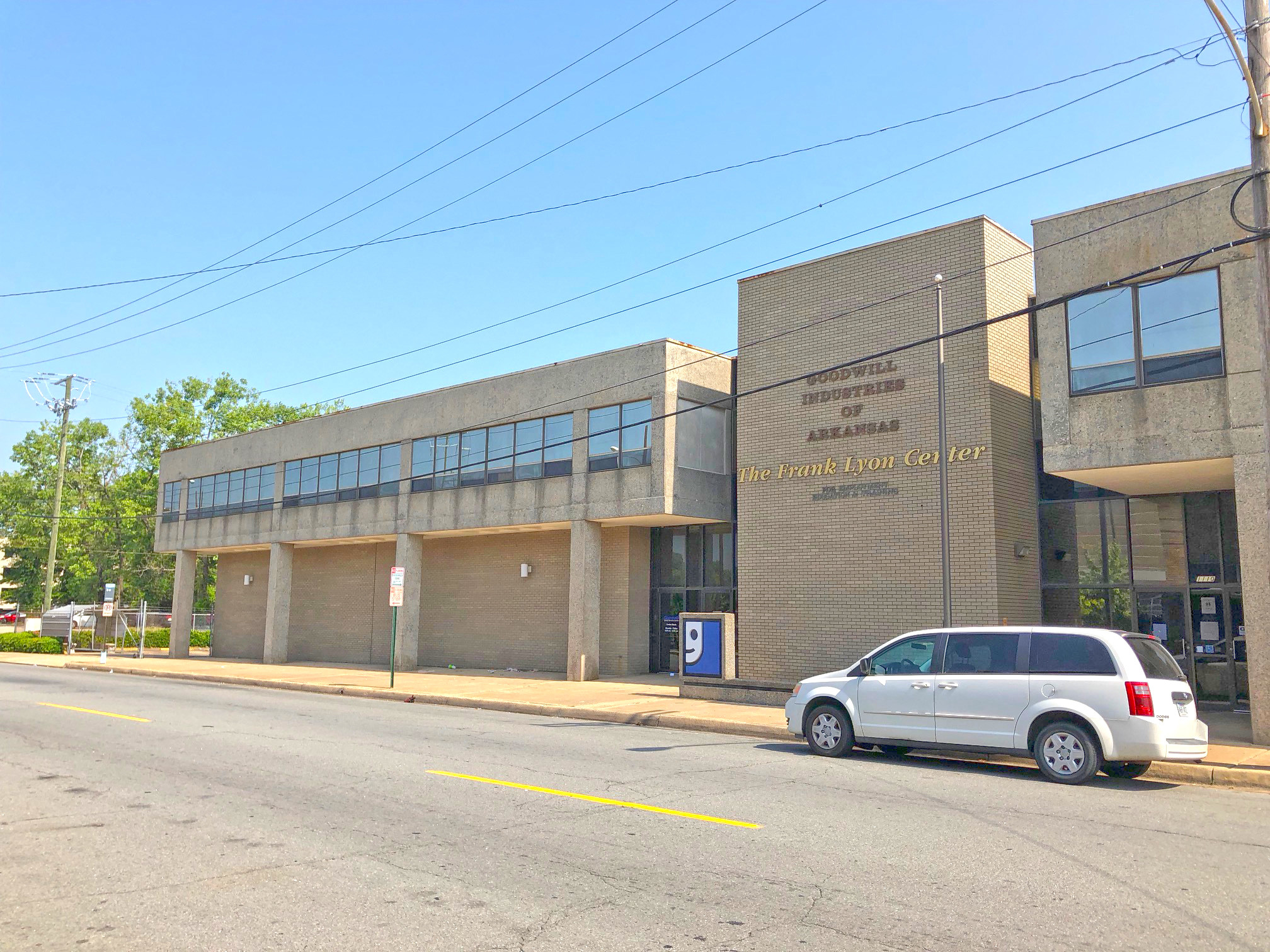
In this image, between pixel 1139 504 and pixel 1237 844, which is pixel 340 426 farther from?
pixel 1237 844

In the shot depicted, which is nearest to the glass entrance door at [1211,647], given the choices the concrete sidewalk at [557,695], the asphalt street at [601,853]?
the concrete sidewalk at [557,695]

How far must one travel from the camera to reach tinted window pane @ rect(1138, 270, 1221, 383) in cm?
1510

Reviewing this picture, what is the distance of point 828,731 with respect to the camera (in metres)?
12.8

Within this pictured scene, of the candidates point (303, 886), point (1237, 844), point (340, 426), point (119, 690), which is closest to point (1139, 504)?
point (1237, 844)

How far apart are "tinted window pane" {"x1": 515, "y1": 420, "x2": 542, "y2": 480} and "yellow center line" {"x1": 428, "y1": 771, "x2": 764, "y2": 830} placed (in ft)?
56.7

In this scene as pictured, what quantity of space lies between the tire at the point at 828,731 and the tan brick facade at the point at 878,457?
6.70 metres

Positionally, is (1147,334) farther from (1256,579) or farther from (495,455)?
(495,455)

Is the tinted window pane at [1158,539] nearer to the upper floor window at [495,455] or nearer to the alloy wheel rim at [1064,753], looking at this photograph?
the alloy wheel rim at [1064,753]

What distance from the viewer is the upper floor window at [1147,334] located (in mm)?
15180

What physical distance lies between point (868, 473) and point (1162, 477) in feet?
18.0

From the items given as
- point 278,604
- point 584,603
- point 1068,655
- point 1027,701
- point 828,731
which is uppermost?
point 584,603

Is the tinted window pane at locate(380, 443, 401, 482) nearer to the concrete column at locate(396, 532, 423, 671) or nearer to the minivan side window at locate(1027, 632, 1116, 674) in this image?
the concrete column at locate(396, 532, 423, 671)

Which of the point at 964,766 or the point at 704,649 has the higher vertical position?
the point at 704,649

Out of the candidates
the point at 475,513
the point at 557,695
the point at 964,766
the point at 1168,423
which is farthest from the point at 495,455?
the point at 964,766
